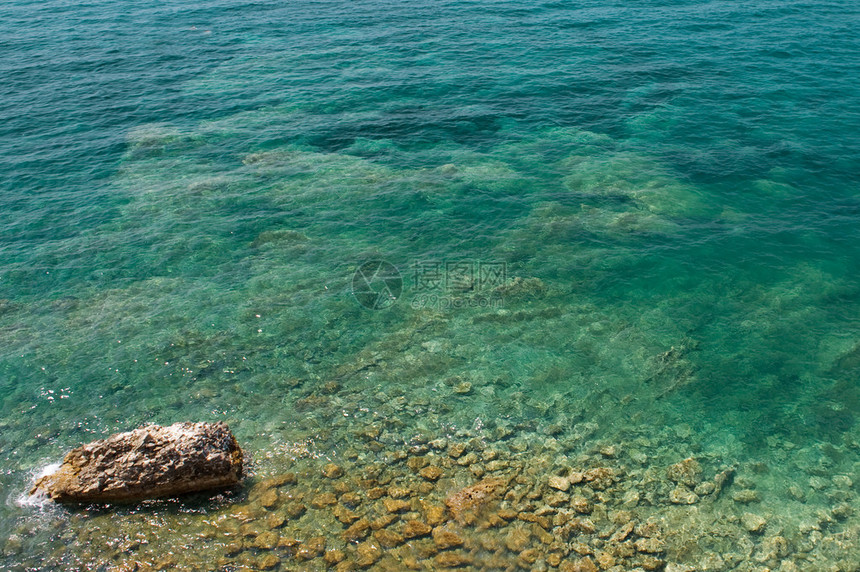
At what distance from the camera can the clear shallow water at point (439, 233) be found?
2367cm

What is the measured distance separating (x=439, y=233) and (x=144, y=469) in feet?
64.7

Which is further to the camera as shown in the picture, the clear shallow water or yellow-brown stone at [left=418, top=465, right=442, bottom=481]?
the clear shallow water

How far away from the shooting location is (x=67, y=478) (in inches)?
752

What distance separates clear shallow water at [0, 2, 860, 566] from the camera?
23.7 metres

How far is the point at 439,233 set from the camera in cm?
3406

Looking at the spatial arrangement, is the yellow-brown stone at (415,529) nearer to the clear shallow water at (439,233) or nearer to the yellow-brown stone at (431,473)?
the yellow-brown stone at (431,473)

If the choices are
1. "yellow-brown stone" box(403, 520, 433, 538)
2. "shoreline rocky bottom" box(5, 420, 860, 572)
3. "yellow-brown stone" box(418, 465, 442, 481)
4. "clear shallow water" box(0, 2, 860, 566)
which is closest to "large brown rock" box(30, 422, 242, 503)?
"shoreline rocky bottom" box(5, 420, 860, 572)

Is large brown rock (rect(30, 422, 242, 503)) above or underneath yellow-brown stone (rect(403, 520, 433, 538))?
above

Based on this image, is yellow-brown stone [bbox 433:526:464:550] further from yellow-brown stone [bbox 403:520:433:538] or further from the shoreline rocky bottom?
yellow-brown stone [bbox 403:520:433:538]

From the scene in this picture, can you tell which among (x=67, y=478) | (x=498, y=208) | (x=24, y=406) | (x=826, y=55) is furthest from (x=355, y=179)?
(x=826, y=55)

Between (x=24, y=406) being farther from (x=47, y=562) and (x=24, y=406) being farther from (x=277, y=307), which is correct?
(x=277, y=307)

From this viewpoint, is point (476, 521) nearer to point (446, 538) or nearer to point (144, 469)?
point (446, 538)

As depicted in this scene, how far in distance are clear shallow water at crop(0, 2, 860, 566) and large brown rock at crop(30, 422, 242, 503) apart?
1626 mm

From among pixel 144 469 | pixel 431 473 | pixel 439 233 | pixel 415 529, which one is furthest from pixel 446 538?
pixel 439 233
